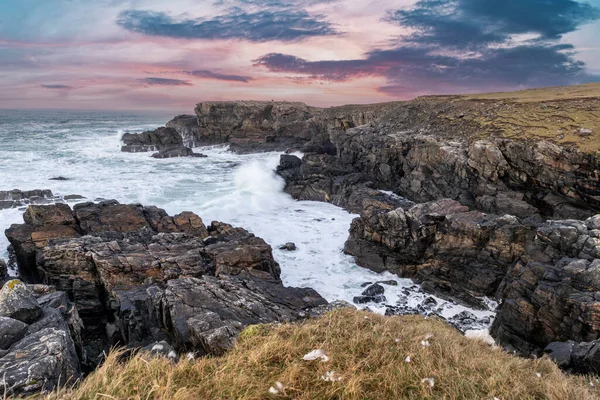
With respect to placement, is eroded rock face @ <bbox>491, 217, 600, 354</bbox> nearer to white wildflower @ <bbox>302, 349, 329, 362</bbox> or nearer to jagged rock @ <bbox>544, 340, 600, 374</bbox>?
jagged rock @ <bbox>544, 340, 600, 374</bbox>

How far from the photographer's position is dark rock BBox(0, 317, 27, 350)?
17.7 feet

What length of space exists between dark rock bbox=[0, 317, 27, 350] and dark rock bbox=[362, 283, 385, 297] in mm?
13992

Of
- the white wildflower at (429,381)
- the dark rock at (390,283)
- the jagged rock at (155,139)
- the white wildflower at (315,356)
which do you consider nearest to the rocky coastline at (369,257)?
the dark rock at (390,283)

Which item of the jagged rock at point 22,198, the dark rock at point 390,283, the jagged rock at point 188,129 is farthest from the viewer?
the jagged rock at point 188,129

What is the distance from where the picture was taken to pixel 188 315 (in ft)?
29.8

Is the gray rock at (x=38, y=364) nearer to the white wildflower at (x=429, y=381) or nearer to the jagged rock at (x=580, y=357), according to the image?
the white wildflower at (x=429, y=381)

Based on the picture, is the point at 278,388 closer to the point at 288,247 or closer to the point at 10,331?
the point at 10,331

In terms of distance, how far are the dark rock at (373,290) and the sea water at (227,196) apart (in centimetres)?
41

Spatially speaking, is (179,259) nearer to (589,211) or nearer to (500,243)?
(500,243)

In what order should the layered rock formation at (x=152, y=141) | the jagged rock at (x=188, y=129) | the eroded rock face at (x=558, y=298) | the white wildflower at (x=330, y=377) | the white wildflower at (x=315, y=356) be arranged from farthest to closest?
the jagged rock at (x=188, y=129), the layered rock formation at (x=152, y=141), the eroded rock face at (x=558, y=298), the white wildflower at (x=315, y=356), the white wildflower at (x=330, y=377)

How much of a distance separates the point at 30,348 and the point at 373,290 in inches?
574

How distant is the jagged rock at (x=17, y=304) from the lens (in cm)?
623

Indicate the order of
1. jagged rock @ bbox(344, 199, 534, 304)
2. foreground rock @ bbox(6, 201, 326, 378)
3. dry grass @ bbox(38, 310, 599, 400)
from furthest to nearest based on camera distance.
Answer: jagged rock @ bbox(344, 199, 534, 304) → foreground rock @ bbox(6, 201, 326, 378) → dry grass @ bbox(38, 310, 599, 400)

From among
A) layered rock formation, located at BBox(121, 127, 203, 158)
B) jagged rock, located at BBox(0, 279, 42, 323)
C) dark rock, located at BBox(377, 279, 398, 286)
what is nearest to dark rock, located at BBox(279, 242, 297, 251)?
dark rock, located at BBox(377, 279, 398, 286)
